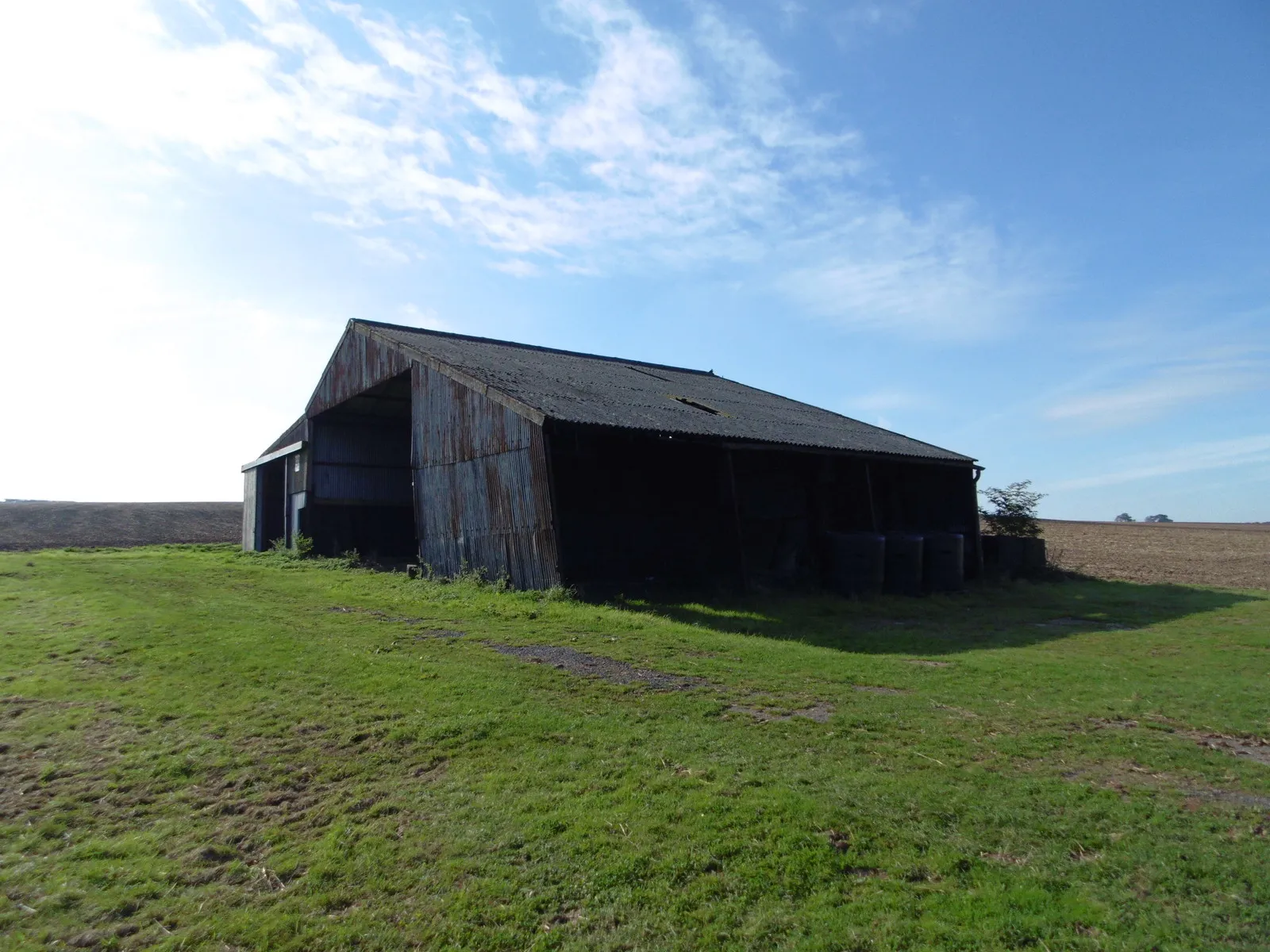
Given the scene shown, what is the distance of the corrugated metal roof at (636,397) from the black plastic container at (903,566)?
283 cm

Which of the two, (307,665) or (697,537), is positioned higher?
(697,537)

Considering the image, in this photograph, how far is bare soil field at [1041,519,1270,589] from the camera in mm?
24578

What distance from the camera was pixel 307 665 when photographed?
348 inches

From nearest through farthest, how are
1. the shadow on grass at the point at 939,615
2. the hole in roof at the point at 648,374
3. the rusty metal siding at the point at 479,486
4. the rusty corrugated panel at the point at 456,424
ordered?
the shadow on grass at the point at 939,615 < the rusty metal siding at the point at 479,486 < the rusty corrugated panel at the point at 456,424 < the hole in roof at the point at 648,374

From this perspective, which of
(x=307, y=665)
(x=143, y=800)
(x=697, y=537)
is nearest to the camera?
(x=143, y=800)

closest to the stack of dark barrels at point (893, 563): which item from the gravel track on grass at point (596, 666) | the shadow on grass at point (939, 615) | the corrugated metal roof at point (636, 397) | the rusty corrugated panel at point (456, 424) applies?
the shadow on grass at point (939, 615)

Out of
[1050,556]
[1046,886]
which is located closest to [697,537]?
[1046,886]

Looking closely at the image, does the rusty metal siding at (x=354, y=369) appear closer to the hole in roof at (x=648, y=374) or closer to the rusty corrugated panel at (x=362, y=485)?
the rusty corrugated panel at (x=362, y=485)

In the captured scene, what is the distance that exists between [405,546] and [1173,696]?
75.9 ft

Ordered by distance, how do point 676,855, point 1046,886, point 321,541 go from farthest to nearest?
point 321,541 → point 676,855 → point 1046,886

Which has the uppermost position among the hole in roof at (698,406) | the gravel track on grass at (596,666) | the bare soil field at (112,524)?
the hole in roof at (698,406)

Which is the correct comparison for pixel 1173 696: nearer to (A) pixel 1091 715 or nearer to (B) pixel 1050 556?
(A) pixel 1091 715

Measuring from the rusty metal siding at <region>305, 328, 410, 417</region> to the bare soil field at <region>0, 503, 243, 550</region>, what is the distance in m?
21.3

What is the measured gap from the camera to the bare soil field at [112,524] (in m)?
41.6
